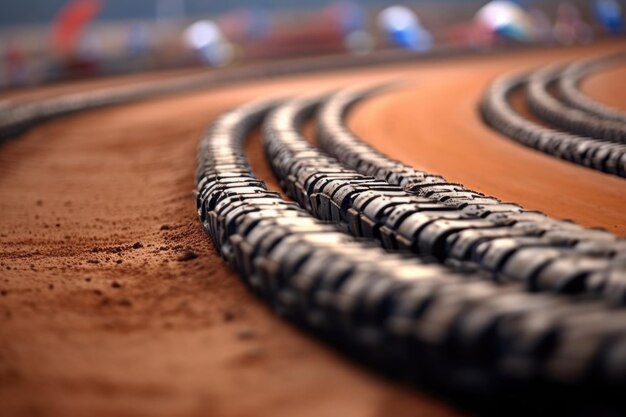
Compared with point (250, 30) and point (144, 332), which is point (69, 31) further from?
point (144, 332)

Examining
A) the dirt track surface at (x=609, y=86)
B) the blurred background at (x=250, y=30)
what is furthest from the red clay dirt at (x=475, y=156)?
the blurred background at (x=250, y=30)

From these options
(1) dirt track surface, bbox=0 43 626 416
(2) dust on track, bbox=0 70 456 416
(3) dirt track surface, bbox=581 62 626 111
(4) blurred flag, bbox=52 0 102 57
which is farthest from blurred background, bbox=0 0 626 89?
(2) dust on track, bbox=0 70 456 416

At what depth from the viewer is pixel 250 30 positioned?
4556 cm

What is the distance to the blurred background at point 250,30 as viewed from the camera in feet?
127

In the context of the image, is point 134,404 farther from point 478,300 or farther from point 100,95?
point 100,95

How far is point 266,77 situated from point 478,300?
2919 centimetres

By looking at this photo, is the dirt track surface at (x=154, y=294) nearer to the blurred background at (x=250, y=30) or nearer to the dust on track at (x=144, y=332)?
the dust on track at (x=144, y=332)

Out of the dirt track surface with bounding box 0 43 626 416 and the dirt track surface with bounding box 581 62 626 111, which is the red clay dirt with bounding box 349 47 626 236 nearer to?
the dirt track surface with bounding box 0 43 626 416

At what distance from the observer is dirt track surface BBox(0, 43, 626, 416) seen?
418cm

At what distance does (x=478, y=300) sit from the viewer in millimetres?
4160

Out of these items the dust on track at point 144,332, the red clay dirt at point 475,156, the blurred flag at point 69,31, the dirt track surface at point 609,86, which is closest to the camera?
the dust on track at point 144,332

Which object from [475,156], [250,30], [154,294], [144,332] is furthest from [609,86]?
[250,30]

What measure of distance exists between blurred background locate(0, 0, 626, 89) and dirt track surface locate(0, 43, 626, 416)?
23.2 metres

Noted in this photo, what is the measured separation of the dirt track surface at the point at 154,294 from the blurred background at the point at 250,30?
23.2m
